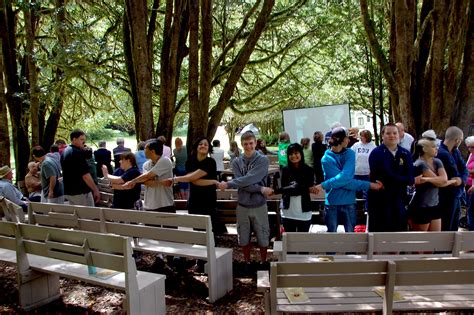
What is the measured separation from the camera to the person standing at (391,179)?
4656 millimetres

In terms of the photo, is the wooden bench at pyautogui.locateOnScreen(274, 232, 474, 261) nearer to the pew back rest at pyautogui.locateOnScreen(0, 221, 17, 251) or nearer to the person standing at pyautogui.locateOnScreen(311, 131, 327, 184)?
the pew back rest at pyautogui.locateOnScreen(0, 221, 17, 251)

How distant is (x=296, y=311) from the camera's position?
10.3ft

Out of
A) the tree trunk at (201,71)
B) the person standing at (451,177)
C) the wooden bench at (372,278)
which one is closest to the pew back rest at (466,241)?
the wooden bench at (372,278)

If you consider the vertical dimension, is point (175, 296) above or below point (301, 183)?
below

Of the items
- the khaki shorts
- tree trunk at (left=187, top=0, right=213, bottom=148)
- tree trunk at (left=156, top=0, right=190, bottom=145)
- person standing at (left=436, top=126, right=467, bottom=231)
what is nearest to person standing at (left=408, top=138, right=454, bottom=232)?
person standing at (left=436, top=126, right=467, bottom=231)

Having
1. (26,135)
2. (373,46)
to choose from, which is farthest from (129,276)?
(26,135)

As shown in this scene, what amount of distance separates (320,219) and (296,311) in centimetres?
367

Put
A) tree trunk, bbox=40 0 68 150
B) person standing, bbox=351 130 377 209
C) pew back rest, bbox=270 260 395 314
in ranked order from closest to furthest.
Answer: pew back rest, bbox=270 260 395 314, person standing, bbox=351 130 377 209, tree trunk, bbox=40 0 68 150

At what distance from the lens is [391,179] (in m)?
4.65

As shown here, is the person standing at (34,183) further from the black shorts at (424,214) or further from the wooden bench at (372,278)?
the black shorts at (424,214)

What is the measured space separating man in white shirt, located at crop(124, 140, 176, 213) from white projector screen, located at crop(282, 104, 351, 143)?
9480 millimetres

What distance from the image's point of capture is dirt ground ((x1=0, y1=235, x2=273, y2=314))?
4371 mm

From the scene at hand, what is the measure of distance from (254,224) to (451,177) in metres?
2.46

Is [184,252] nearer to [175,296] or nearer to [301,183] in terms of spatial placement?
[175,296]
